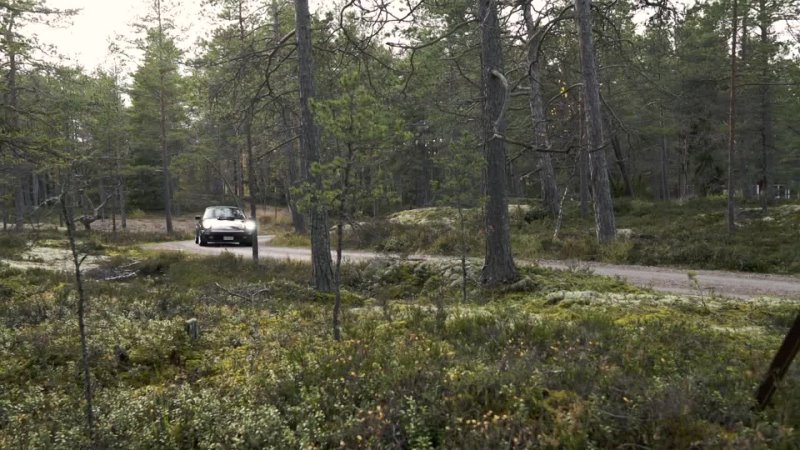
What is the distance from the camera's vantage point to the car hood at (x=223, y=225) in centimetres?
2150

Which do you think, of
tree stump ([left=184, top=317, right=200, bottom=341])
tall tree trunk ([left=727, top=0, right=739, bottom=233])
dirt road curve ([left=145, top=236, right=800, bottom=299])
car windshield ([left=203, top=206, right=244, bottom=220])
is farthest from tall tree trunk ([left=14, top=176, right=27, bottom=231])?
tall tree trunk ([left=727, top=0, right=739, bottom=233])

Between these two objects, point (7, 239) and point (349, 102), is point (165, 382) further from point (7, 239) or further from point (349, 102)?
point (7, 239)

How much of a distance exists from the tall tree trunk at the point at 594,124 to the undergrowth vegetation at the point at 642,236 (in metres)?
0.75

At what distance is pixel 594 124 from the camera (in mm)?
14180

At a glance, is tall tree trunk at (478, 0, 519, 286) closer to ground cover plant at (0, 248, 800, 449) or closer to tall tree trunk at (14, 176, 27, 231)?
ground cover plant at (0, 248, 800, 449)

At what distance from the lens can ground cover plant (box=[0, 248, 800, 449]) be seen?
394cm

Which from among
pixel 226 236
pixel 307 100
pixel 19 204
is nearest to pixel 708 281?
pixel 307 100

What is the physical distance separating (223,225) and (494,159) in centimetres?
1550

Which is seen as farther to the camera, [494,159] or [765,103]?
[765,103]

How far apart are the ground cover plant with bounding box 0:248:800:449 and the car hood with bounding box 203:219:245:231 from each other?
12298mm

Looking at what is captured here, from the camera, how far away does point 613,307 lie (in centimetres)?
780

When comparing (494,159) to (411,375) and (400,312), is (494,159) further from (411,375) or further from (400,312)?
→ (411,375)

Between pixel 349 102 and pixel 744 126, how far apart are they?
86.8 ft

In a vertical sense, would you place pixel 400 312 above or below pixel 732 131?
below
